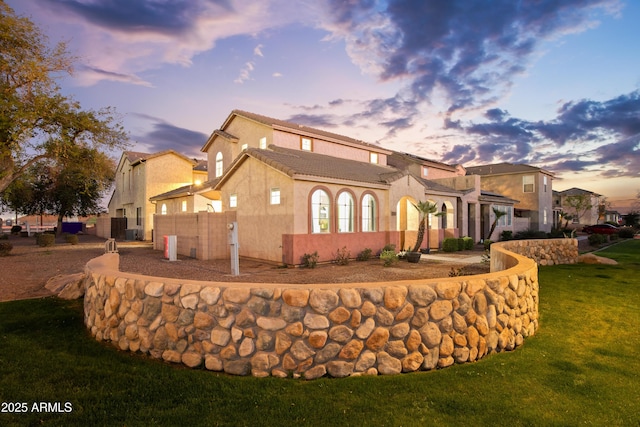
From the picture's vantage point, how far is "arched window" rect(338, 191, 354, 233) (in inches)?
664

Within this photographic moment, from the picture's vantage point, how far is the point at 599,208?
6450 cm

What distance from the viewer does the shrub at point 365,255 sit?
17.2 meters

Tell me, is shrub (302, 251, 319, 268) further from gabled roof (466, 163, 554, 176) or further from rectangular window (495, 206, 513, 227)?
gabled roof (466, 163, 554, 176)

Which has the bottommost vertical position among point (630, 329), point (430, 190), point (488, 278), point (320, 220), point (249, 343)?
point (630, 329)

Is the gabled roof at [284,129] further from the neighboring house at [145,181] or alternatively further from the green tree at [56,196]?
the green tree at [56,196]

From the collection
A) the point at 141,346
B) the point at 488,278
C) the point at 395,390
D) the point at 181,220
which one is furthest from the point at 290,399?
the point at 181,220

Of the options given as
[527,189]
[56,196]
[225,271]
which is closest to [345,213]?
[225,271]

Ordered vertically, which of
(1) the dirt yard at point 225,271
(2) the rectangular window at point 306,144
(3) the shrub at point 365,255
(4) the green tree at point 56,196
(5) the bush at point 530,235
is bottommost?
(1) the dirt yard at point 225,271

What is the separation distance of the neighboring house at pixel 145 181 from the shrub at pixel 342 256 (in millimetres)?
21783

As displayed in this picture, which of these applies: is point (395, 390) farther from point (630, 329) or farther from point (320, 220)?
point (320, 220)


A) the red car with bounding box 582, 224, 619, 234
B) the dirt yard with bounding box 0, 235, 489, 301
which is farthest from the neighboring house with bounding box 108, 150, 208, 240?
the red car with bounding box 582, 224, 619, 234

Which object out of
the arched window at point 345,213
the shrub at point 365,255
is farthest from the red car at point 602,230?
the arched window at point 345,213

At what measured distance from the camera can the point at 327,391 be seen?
440 centimetres

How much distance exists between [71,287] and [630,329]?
518 inches
